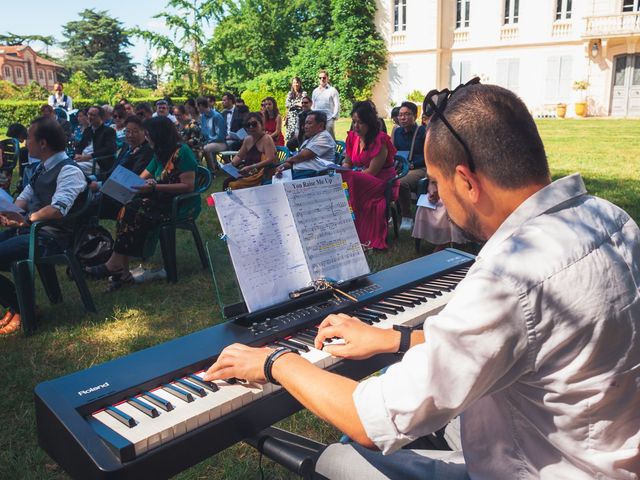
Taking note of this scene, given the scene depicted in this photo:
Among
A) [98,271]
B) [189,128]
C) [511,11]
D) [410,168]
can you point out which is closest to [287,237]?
[98,271]

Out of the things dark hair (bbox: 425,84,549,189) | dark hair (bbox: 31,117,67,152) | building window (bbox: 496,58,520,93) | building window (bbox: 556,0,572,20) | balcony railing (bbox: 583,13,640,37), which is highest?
building window (bbox: 556,0,572,20)

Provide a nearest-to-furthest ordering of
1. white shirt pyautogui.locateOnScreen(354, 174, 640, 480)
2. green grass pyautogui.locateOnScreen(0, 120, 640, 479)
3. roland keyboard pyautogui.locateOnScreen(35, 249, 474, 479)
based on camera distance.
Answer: white shirt pyautogui.locateOnScreen(354, 174, 640, 480)
roland keyboard pyautogui.locateOnScreen(35, 249, 474, 479)
green grass pyautogui.locateOnScreen(0, 120, 640, 479)

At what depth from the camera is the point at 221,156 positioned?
10.8 metres

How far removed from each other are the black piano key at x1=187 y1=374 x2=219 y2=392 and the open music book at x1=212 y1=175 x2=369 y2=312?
12.8 inches

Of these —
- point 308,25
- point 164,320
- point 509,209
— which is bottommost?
point 164,320

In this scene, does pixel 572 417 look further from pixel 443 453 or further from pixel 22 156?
pixel 22 156

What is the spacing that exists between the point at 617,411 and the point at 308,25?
30925 mm

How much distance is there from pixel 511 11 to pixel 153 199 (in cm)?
2513

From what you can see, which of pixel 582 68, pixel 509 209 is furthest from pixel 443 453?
pixel 582 68

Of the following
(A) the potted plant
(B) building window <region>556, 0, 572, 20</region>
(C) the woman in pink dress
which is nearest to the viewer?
(C) the woman in pink dress

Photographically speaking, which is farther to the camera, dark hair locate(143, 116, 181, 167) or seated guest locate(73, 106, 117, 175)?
seated guest locate(73, 106, 117, 175)

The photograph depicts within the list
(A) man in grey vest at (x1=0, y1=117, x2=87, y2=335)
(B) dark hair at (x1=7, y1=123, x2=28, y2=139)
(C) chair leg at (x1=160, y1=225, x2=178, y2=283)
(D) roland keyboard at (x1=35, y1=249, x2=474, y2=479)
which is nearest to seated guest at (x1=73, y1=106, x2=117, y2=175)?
(B) dark hair at (x1=7, y1=123, x2=28, y2=139)

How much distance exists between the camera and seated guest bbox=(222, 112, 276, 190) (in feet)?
24.5

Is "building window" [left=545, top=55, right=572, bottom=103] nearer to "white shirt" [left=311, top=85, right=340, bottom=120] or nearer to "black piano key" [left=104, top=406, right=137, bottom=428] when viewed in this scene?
"white shirt" [left=311, top=85, right=340, bottom=120]
